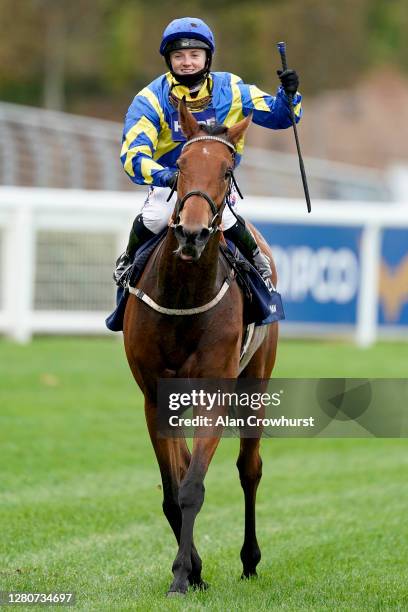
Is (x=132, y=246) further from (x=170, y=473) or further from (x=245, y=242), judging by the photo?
(x=170, y=473)

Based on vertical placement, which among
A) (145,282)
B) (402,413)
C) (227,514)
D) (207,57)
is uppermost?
(207,57)

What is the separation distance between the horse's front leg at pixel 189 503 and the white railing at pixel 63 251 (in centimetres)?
1041

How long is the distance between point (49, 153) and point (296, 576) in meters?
14.1

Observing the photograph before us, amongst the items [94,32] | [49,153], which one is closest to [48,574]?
[49,153]

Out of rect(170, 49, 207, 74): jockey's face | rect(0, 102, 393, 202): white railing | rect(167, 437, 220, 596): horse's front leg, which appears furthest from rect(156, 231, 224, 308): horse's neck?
rect(0, 102, 393, 202): white railing

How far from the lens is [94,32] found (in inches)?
1494

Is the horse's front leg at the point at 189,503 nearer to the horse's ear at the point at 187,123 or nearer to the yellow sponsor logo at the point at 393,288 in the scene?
the horse's ear at the point at 187,123

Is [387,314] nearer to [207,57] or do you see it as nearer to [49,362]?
[49,362]

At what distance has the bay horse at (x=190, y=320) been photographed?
18.1 ft

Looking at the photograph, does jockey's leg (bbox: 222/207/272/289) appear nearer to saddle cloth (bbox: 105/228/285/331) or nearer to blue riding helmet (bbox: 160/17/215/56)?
saddle cloth (bbox: 105/228/285/331)

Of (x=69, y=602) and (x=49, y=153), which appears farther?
(x=49, y=153)

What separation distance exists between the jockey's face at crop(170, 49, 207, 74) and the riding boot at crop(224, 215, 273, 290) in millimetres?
774

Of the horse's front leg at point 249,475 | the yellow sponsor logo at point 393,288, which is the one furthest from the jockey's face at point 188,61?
the yellow sponsor logo at point 393,288
